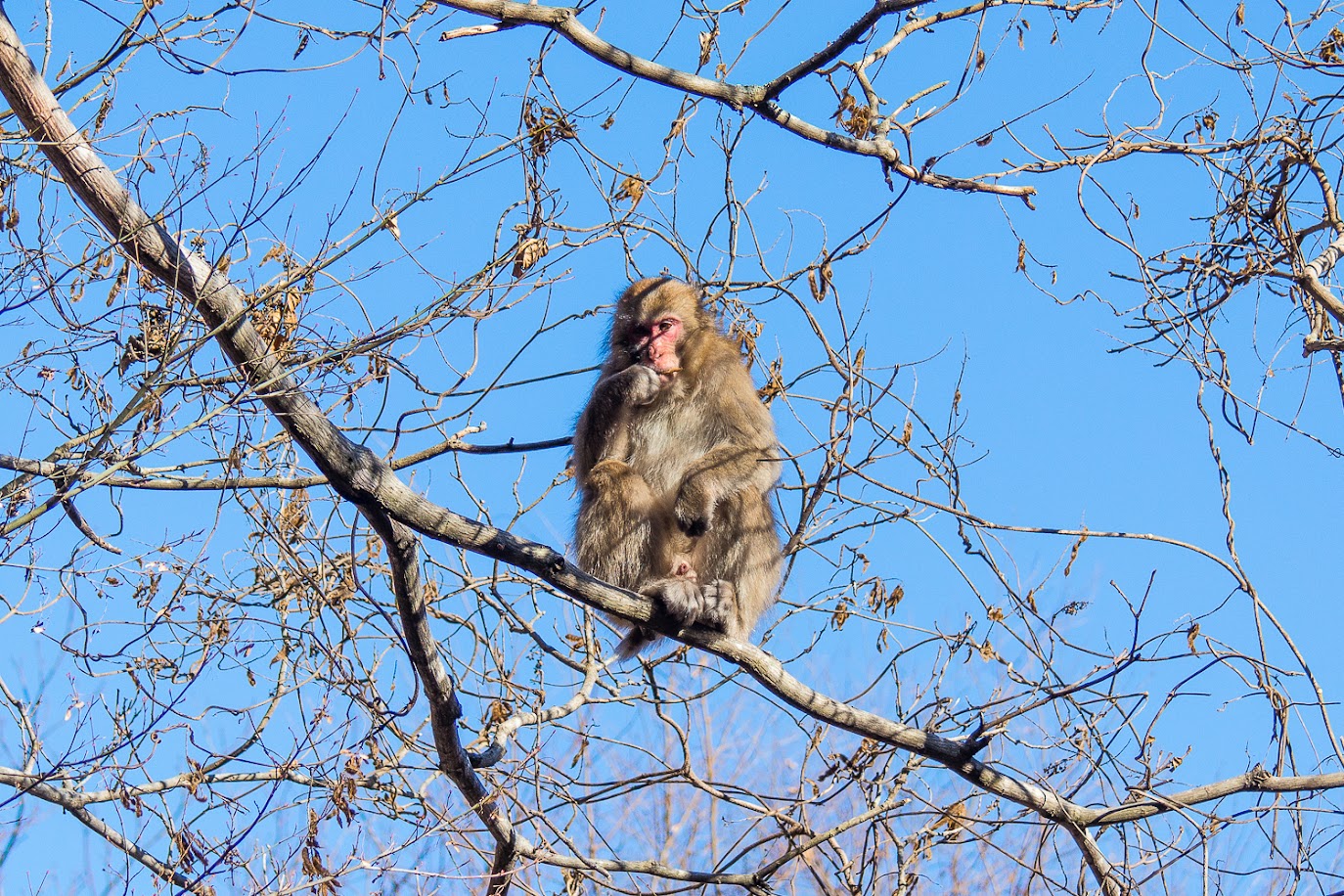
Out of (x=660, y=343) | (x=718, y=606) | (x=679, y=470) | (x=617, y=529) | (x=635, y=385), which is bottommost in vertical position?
(x=718, y=606)

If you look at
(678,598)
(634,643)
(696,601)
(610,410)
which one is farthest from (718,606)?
(610,410)

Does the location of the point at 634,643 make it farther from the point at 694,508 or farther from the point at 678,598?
the point at 678,598

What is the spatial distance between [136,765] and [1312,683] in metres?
4.68

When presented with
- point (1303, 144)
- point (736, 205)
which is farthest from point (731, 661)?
point (1303, 144)

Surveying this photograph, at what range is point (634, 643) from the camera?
21.1 ft

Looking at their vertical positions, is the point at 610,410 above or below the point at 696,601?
above

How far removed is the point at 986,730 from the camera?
502 centimetres

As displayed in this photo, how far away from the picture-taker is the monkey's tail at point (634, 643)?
6363 millimetres

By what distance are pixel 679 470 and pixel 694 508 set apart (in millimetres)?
683

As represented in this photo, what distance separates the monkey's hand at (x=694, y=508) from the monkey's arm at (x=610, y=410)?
0.69 m

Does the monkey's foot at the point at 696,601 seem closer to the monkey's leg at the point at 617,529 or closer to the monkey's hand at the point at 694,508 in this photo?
the monkey's hand at the point at 694,508

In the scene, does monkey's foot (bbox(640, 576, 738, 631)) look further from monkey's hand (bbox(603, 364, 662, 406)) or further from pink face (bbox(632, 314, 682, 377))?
pink face (bbox(632, 314, 682, 377))

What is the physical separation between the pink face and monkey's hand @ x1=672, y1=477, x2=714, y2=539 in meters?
0.99

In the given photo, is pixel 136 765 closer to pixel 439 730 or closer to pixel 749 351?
pixel 439 730
